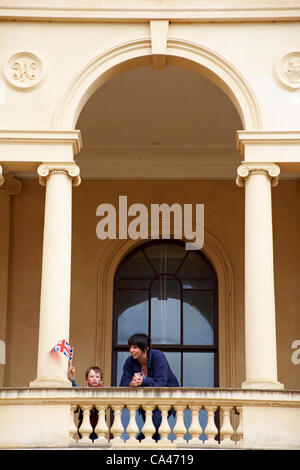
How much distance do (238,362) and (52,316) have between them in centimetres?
532

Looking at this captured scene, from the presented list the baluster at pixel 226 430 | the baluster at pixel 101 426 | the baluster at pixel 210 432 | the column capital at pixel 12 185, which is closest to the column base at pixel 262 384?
the baluster at pixel 226 430

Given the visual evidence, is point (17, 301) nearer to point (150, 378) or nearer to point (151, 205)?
point (151, 205)

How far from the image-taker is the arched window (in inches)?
765

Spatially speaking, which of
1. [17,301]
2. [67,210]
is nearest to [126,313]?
[17,301]

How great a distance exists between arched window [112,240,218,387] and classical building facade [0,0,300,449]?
27mm

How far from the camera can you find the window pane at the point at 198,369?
19.3m

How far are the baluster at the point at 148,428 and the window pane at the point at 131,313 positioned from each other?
5.62 metres

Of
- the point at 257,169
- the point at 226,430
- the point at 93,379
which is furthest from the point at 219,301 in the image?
the point at 226,430

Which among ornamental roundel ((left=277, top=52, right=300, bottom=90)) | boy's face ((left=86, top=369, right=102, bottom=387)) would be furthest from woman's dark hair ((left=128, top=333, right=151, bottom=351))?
ornamental roundel ((left=277, top=52, right=300, bottom=90))

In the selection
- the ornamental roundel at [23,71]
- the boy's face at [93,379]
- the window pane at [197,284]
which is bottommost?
the boy's face at [93,379]

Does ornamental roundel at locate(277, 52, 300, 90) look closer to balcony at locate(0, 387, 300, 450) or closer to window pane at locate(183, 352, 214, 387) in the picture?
balcony at locate(0, 387, 300, 450)

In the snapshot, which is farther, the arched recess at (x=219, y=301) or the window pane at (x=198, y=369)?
the window pane at (x=198, y=369)

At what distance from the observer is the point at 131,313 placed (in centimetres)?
1977

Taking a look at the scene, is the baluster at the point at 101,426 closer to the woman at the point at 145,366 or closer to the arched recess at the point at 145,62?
the woman at the point at 145,366
